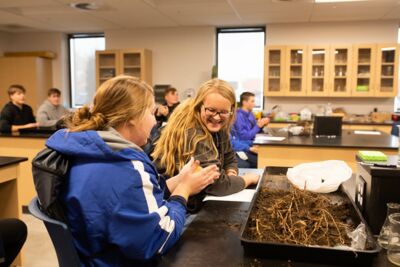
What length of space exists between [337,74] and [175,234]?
543 centimetres

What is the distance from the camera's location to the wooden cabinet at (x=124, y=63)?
645cm

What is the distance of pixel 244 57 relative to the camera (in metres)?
6.67

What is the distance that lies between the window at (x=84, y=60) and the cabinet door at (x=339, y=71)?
4.15 metres

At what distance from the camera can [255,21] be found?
20.0 ft

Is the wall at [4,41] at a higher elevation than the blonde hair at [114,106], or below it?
higher

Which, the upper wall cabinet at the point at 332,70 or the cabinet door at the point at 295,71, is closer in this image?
the upper wall cabinet at the point at 332,70

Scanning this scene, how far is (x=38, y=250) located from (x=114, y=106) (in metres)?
2.37

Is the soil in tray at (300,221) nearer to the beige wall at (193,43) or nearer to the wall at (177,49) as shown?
the beige wall at (193,43)

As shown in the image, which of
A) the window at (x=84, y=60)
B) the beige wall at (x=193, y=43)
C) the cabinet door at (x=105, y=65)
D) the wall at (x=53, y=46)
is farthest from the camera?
the window at (x=84, y=60)

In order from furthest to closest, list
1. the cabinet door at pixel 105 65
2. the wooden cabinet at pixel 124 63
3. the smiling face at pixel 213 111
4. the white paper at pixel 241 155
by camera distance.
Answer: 1. the cabinet door at pixel 105 65
2. the wooden cabinet at pixel 124 63
3. the white paper at pixel 241 155
4. the smiling face at pixel 213 111

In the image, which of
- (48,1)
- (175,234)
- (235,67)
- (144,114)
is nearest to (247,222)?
(175,234)

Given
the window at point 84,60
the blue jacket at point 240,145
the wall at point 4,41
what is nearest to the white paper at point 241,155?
the blue jacket at point 240,145

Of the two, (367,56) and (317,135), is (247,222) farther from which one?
(367,56)

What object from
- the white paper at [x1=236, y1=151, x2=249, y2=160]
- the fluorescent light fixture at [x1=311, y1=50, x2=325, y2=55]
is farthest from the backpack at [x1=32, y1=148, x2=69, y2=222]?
the fluorescent light fixture at [x1=311, y1=50, x2=325, y2=55]
